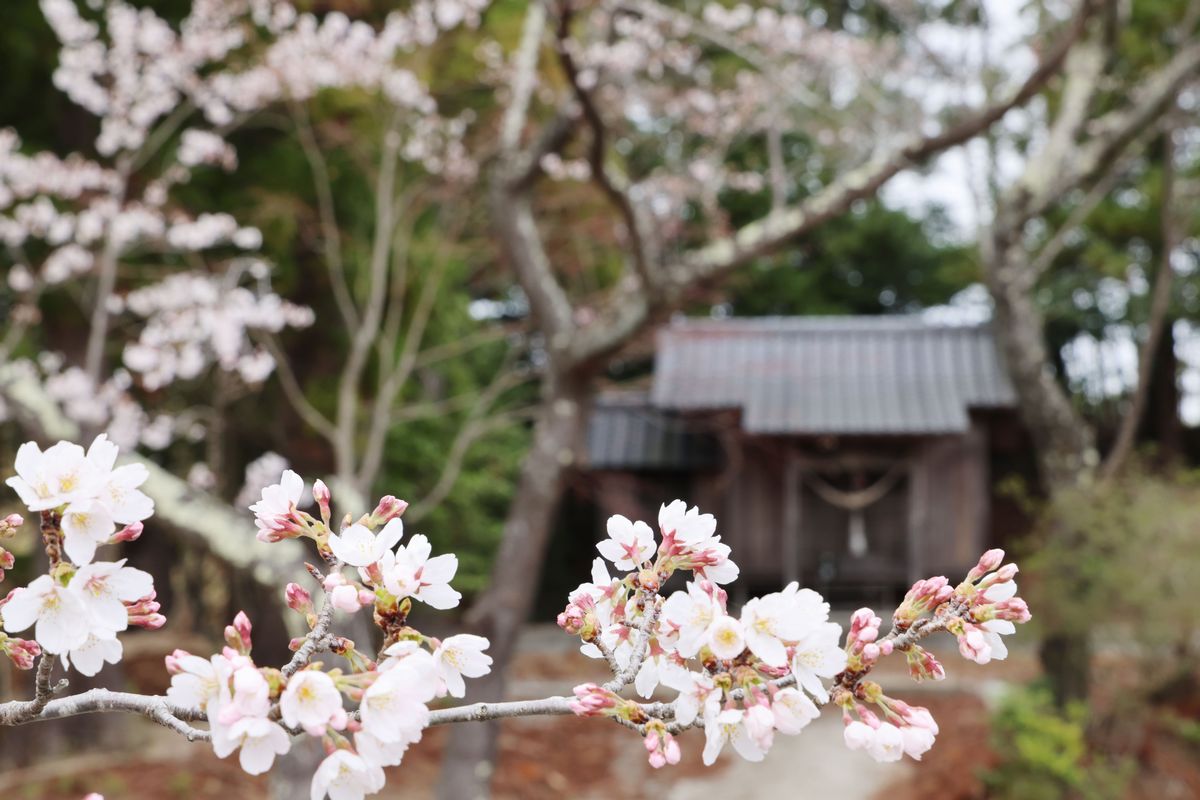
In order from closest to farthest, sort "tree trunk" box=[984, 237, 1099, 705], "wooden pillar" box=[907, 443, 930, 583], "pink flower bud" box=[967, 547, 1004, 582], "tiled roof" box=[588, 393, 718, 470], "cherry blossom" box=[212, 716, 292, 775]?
"cherry blossom" box=[212, 716, 292, 775], "pink flower bud" box=[967, 547, 1004, 582], "tree trunk" box=[984, 237, 1099, 705], "wooden pillar" box=[907, 443, 930, 583], "tiled roof" box=[588, 393, 718, 470]

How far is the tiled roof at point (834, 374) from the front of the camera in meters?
9.00

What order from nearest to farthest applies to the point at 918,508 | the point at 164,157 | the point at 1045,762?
the point at 1045,762
the point at 164,157
the point at 918,508

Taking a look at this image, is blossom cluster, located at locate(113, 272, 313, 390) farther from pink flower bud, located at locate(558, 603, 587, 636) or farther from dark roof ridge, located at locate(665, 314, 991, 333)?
pink flower bud, located at locate(558, 603, 587, 636)

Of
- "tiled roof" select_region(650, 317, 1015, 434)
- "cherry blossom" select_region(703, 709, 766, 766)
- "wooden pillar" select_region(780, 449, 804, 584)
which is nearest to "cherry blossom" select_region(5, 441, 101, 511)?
"cherry blossom" select_region(703, 709, 766, 766)

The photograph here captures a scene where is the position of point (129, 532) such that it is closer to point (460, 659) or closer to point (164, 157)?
point (460, 659)

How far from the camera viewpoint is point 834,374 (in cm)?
963

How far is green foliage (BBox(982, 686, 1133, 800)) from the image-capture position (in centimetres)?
528

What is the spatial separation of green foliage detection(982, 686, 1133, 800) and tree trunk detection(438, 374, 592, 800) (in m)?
2.88

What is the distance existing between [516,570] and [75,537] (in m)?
5.24

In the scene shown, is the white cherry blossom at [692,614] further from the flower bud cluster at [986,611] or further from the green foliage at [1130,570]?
the green foliage at [1130,570]

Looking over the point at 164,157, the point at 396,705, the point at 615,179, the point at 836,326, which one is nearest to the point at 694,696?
the point at 396,705

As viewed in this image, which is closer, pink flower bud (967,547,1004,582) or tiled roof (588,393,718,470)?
pink flower bud (967,547,1004,582)

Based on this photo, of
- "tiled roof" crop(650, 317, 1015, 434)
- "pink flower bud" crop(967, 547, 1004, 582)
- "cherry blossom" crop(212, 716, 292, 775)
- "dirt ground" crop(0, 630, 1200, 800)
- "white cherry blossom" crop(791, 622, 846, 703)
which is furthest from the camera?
"tiled roof" crop(650, 317, 1015, 434)

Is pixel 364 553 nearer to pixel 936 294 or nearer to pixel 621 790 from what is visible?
pixel 621 790
